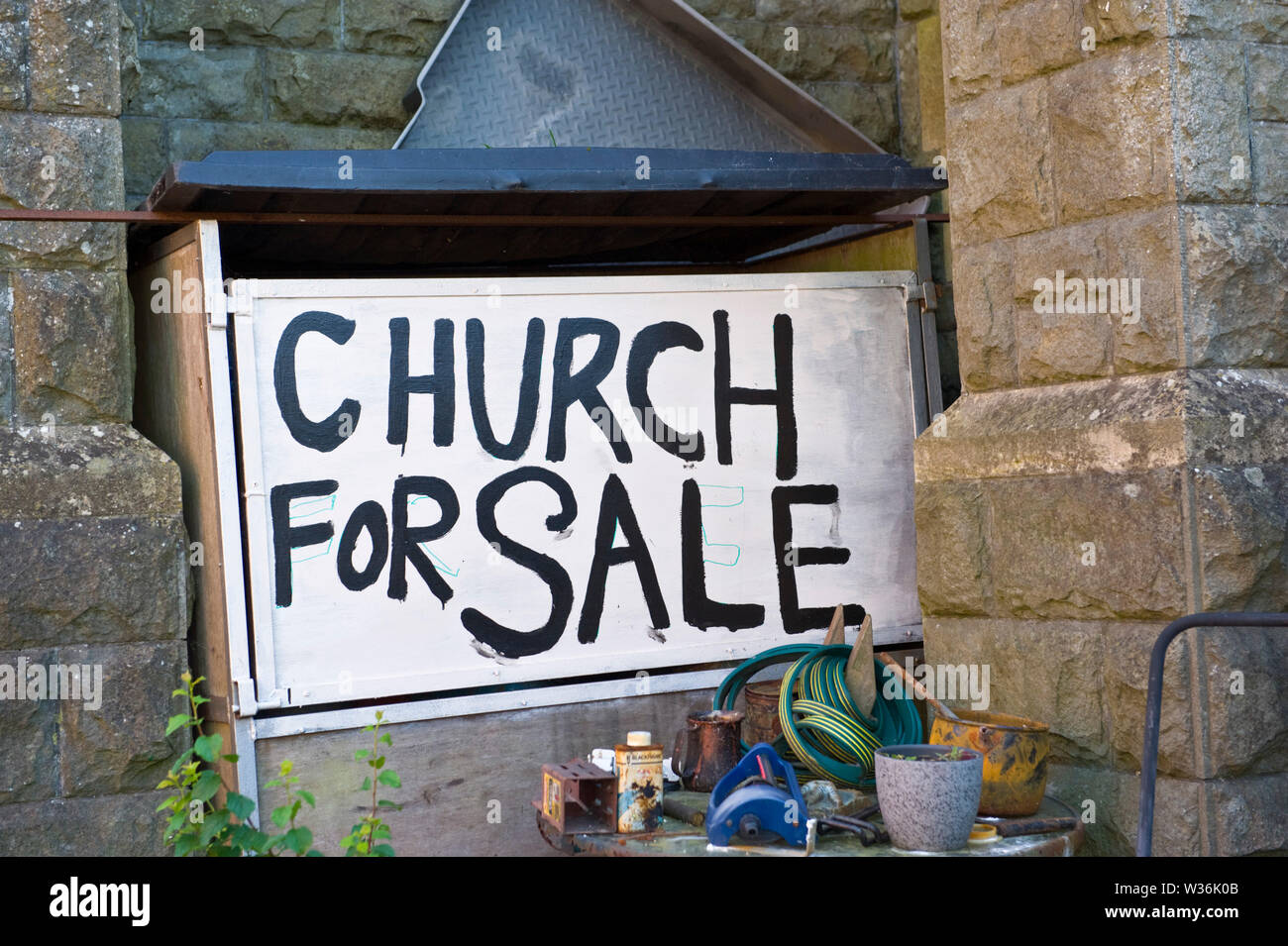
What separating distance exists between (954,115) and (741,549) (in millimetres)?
1649

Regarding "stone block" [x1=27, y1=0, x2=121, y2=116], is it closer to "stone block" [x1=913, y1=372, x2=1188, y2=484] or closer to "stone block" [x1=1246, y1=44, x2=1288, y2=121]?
"stone block" [x1=913, y1=372, x2=1188, y2=484]

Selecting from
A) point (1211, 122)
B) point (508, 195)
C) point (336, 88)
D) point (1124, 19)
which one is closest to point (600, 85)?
point (336, 88)

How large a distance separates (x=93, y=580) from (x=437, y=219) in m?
1.62

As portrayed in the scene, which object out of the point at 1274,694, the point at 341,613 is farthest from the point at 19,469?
the point at 1274,694

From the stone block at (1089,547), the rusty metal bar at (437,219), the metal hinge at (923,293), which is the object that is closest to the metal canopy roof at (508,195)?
the rusty metal bar at (437,219)

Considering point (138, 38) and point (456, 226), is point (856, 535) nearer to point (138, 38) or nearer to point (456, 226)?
point (456, 226)

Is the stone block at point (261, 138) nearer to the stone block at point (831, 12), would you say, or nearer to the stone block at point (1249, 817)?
the stone block at point (831, 12)

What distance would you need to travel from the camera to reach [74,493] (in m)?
4.11

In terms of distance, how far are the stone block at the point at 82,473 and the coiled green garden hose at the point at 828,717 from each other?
1.92 m

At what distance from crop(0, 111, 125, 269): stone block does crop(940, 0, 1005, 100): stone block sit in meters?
2.68

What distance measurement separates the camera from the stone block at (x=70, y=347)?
4.12 meters

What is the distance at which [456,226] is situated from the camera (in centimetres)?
487

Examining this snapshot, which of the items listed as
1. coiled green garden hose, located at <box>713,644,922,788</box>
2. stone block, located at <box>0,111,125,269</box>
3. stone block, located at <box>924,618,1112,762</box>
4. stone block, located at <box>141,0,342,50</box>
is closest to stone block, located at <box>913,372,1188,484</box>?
stone block, located at <box>924,618,1112,762</box>

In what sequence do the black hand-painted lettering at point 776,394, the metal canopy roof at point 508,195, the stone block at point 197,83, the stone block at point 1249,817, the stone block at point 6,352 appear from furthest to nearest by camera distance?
the stone block at point 197,83 → the black hand-painted lettering at point 776,394 → the metal canopy roof at point 508,195 → the stone block at point 6,352 → the stone block at point 1249,817
